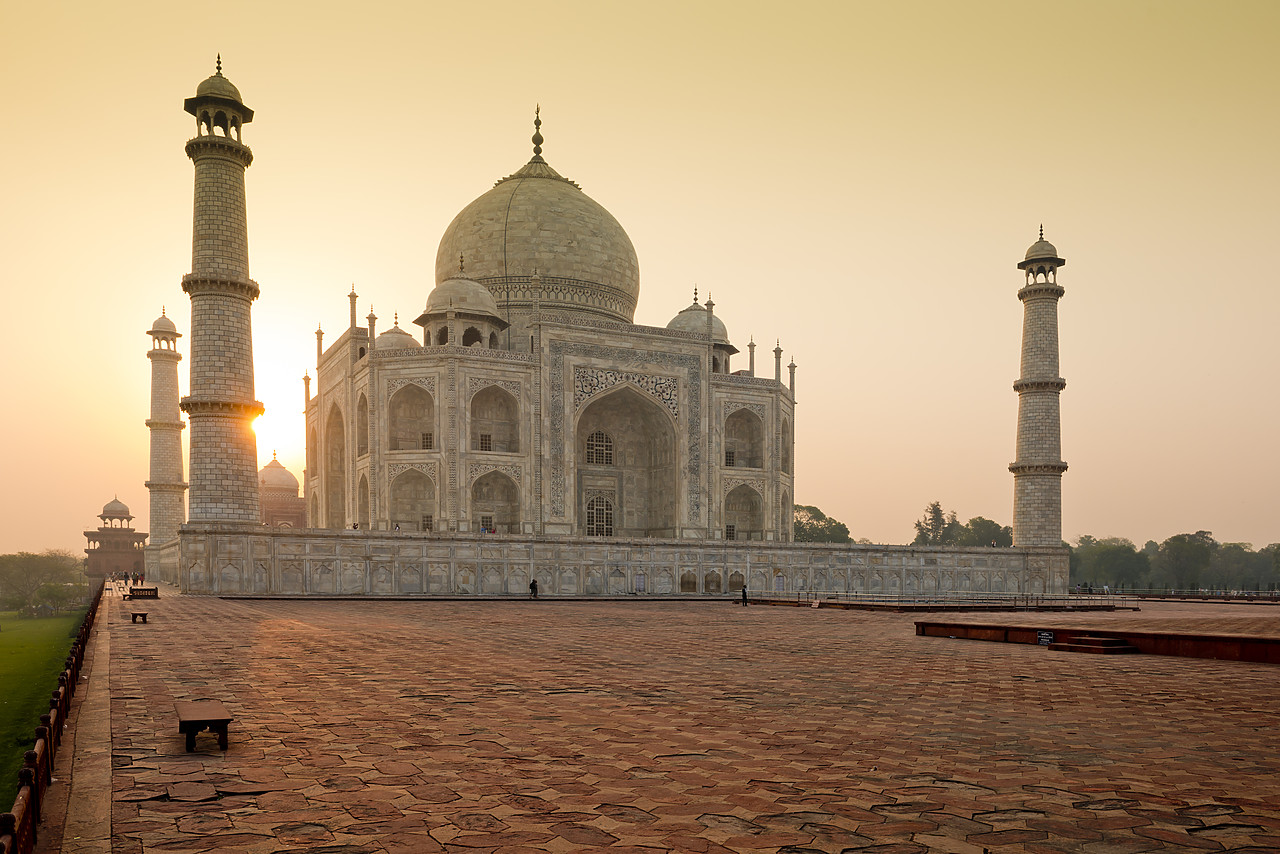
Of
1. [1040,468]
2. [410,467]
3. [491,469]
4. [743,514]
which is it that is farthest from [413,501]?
[1040,468]

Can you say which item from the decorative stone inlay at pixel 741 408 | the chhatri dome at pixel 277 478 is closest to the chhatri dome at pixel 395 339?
the decorative stone inlay at pixel 741 408

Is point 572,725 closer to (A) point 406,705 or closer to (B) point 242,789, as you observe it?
(A) point 406,705

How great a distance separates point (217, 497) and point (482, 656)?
1766cm

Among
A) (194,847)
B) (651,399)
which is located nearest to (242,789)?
(194,847)

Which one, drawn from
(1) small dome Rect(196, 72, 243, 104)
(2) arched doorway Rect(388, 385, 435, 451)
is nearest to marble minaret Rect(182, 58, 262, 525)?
(1) small dome Rect(196, 72, 243, 104)

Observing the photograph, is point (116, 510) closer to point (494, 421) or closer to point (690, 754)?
point (494, 421)

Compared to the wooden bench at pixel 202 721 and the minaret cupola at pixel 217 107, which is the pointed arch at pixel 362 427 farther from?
the wooden bench at pixel 202 721

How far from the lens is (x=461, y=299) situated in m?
36.8

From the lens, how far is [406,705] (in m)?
6.37

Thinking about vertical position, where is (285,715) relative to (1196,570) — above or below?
above

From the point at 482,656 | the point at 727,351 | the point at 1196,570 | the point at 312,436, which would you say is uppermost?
the point at 727,351

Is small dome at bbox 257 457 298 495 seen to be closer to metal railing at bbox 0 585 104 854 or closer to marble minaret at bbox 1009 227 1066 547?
marble minaret at bbox 1009 227 1066 547

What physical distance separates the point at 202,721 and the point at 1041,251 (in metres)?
36.2

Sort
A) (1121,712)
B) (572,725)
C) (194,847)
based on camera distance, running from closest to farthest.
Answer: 1. (194,847)
2. (572,725)
3. (1121,712)
